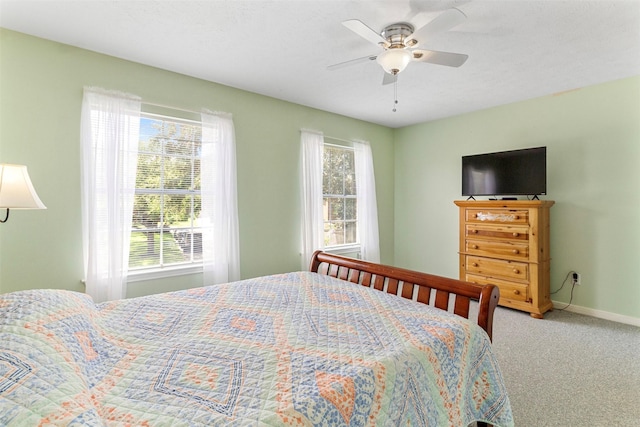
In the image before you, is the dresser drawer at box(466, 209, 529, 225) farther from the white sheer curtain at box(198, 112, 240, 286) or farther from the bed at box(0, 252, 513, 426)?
the white sheer curtain at box(198, 112, 240, 286)

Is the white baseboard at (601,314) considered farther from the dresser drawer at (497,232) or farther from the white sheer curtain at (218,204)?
the white sheer curtain at (218,204)

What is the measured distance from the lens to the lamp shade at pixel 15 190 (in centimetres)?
178

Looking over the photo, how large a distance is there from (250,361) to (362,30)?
1.88 metres

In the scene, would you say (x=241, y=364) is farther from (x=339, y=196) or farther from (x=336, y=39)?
(x=339, y=196)

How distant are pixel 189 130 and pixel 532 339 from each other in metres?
3.84

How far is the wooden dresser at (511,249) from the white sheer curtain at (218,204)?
9.12ft

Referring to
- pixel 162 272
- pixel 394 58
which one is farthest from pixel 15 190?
pixel 394 58

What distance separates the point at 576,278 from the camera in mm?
3520

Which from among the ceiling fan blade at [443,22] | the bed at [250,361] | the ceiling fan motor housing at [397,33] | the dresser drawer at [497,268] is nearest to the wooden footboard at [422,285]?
the bed at [250,361]

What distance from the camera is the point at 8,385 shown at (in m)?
0.79

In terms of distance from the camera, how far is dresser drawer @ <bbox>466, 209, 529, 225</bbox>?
137 inches

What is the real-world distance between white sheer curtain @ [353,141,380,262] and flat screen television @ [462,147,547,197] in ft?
4.22

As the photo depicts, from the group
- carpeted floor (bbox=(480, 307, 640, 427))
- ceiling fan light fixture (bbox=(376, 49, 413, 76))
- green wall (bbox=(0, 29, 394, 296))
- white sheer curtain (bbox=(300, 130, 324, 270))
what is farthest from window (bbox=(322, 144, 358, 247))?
ceiling fan light fixture (bbox=(376, 49, 413, 76))

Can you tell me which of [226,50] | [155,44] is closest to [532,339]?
[226,50]
